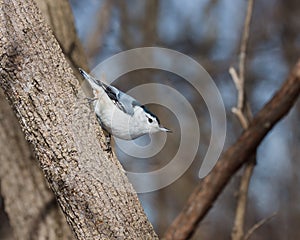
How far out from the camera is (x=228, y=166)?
2.36 m

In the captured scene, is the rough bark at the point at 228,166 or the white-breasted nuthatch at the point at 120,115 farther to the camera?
the rough bark at the point at 228,166

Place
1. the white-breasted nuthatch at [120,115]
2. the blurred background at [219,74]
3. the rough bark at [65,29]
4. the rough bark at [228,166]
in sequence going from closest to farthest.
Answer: the white-breasted nuthatch at [120,115] < the rough bark at [228,166] < the rough bark at [65,29] < the blurred background at [219,74]

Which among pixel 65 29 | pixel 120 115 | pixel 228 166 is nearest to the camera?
pixel 120 115

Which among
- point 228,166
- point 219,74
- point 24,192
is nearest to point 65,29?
point 24,192

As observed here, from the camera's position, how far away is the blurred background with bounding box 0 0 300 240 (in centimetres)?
524

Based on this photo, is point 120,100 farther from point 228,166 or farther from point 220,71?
point 220,71

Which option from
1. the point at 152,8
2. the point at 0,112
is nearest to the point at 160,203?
the point at 152,8

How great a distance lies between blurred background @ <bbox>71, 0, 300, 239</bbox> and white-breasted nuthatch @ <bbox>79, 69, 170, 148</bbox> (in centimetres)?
304

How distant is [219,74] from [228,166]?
321cm

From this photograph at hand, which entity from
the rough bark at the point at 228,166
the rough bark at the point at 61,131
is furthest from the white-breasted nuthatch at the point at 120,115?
the rough bark at the point at 228,166

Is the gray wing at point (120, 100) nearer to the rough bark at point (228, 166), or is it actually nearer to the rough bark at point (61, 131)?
the rough bark at point (61, 131)

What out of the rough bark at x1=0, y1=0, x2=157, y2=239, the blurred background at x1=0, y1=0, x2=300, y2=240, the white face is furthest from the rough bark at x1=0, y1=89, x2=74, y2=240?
the blurred background at x1=0, y1=0, x2=300, y2=240

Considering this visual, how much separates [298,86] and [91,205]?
98 cm

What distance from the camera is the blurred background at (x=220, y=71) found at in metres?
5.27
